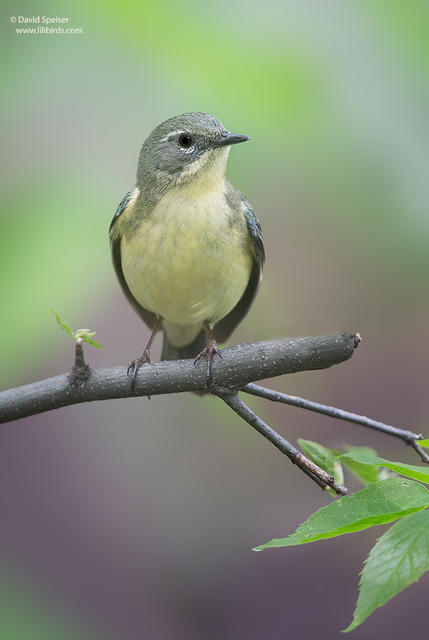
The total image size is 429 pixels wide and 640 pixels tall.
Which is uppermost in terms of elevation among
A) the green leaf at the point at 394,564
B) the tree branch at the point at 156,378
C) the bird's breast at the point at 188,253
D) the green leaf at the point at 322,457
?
the bird's breast at the point at 188,253

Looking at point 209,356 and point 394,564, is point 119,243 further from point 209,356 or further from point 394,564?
point 394,564

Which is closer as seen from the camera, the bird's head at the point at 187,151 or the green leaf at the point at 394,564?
the green leaf at the point at 394,564

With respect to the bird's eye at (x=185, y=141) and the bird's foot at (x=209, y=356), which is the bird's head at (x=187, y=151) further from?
the bird's foot at (x=209, y=356)

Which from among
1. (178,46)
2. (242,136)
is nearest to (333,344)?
(242,136)

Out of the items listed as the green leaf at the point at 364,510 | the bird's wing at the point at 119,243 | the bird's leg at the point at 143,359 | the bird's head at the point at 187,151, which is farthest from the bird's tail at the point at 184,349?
the green leaf at the point at 364,510

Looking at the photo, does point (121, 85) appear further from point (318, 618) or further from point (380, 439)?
point (318, 618)
